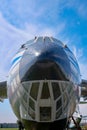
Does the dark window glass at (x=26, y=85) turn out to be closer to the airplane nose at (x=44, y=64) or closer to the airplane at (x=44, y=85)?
the airplane at (x=44, y=85)

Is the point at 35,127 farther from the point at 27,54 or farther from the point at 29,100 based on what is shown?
the point at 27,54

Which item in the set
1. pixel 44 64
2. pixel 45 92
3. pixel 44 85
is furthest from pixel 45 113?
pixel 44 64

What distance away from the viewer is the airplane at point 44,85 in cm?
798

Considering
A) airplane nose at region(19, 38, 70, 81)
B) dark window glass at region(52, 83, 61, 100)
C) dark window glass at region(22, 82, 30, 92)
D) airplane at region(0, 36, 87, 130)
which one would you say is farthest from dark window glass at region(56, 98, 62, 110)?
dark window glass at region(22, 82, 30, 92)

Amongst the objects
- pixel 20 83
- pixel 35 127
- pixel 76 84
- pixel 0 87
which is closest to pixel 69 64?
pixel 76 84

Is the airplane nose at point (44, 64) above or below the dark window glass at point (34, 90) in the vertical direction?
above

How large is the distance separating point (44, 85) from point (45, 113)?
0.83 metres

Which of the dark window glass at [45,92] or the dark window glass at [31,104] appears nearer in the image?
the dark window glass at [45,92]

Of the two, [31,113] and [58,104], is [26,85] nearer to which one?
[31,113]

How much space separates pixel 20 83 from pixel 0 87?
21.2 feet

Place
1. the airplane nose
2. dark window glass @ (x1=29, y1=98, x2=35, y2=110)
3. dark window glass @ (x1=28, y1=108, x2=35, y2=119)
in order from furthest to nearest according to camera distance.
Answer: dark window glass @ (x1=28, y1=108, x2=35, y2=119)
dark window glass @ (x1=29, y1=98, x2=35, y2=110)
the airplane nose

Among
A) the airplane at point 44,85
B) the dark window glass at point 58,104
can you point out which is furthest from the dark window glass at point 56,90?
the dark window glass at point 58,104

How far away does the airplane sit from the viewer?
798cm

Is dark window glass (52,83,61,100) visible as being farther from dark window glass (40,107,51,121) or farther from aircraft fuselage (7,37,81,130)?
dark window glass (40,107,51,121)
